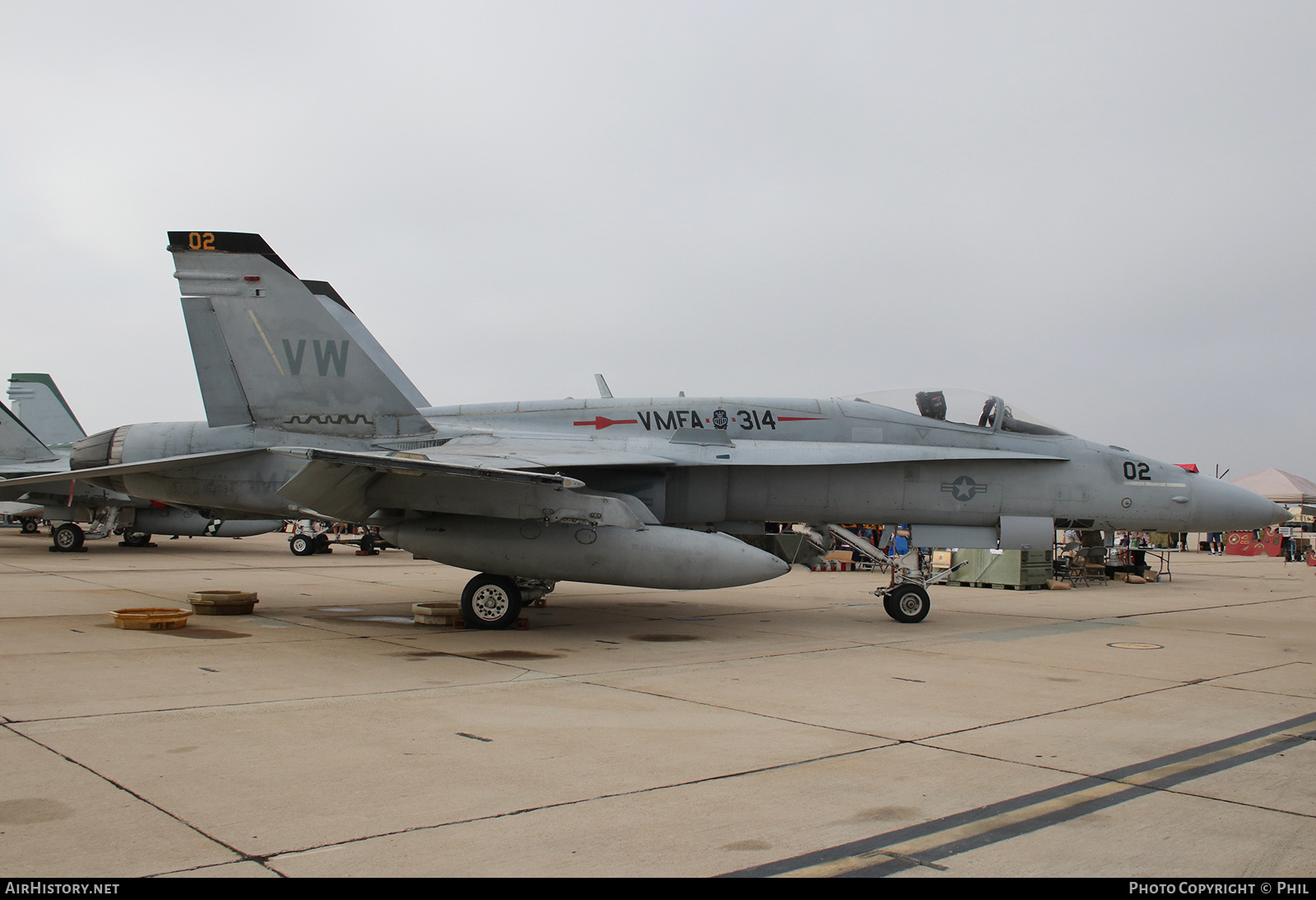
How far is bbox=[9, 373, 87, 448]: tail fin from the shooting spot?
1080 inches

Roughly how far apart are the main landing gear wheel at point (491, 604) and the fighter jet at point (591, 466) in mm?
20

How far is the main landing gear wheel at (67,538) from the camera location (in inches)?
910

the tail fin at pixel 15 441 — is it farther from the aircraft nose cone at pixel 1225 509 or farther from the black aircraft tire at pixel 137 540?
the aircraft nose cone at pixel 1225 509

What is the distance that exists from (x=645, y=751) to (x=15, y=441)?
24.2 metres

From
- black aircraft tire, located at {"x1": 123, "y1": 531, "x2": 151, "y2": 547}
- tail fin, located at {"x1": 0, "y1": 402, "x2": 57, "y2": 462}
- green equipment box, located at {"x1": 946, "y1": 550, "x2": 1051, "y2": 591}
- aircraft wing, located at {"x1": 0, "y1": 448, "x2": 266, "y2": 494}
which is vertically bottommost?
black aircraft tire, located at {"x1": 123, "y1": 531, "x2": 151, "y2": 547}

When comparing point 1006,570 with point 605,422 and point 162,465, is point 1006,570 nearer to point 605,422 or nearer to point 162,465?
point 605,422

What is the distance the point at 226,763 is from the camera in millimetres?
4098

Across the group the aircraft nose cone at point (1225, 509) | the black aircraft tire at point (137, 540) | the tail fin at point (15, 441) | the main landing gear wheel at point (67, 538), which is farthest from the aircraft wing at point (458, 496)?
the black aircraft tire at point (137, 540)

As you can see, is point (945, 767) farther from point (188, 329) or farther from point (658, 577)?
point (188, 329)

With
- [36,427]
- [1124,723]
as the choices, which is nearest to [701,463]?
[1124,723]

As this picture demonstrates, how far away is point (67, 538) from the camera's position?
915 inches

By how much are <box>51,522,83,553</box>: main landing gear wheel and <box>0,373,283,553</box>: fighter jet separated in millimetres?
19

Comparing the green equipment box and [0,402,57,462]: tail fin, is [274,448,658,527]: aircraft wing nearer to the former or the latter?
the green equipment box

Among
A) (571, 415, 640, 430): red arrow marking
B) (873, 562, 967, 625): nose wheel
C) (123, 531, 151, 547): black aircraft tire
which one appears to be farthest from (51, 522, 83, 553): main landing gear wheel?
(873, 562, 967, 625): nose wheel
